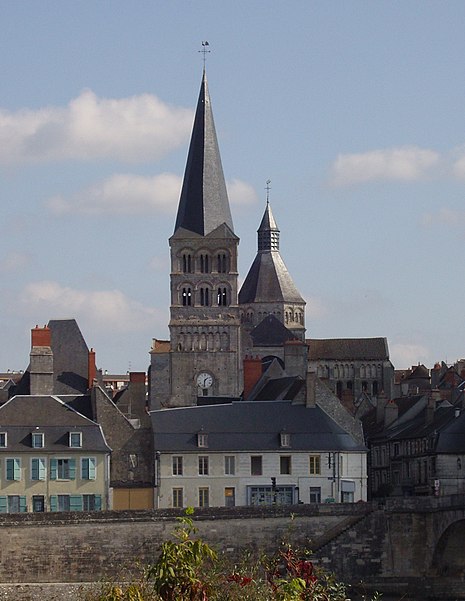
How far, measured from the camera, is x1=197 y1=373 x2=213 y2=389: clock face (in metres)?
123

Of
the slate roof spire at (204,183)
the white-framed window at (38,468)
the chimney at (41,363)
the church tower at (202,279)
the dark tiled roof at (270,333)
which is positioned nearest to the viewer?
the white-framed window at (38,468)

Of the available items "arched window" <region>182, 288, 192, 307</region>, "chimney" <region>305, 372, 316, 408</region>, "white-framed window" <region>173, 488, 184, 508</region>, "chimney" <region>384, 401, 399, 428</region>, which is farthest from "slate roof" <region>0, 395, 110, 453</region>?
"arched window" <region>182, 288, 192, 307</region>

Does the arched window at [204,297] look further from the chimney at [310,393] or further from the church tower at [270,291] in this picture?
the chimney at [310,393]

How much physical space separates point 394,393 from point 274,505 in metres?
75.9

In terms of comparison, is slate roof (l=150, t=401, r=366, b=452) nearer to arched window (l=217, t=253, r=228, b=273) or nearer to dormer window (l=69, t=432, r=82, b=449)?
dormer window (l=69, t=432, r=82, b=449)

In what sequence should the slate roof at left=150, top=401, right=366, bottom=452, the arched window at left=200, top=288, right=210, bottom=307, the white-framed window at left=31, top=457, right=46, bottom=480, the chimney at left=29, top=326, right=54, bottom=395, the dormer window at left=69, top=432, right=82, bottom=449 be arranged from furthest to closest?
the arched window at left=200, top=288, right=210, bottom=307
the chimney at left=29, top=326, right=54, bottom=395
the slate roof at left=150, top=401, right=366, bottom=452
the dormer window at left=69, top=432, right=82, bottom=449
the white-framed window at left=31, top=457, right=46, bottom=480

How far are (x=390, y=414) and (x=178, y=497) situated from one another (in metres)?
23.5

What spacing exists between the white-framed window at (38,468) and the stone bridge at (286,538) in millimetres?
6073

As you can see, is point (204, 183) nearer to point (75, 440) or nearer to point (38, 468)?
point (75, 440)

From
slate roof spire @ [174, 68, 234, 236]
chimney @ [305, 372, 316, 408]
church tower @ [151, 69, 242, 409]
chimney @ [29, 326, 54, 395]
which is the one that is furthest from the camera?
slate roof spire @ [174, 68, 234, 236]

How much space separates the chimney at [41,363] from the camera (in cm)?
8044

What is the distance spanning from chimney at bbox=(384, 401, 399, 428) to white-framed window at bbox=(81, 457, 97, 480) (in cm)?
2575

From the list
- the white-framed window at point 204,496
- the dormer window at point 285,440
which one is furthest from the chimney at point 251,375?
the white-framed window at point 204,496

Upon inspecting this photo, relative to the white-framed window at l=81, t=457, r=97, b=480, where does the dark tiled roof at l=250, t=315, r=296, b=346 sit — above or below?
above
